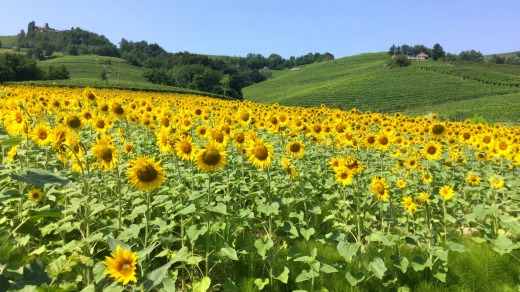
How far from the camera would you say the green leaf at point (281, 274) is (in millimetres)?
3777

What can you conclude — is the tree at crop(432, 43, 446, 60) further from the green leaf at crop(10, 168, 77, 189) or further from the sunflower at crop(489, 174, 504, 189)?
the green leaf at crop(10, 168, 77, 189)

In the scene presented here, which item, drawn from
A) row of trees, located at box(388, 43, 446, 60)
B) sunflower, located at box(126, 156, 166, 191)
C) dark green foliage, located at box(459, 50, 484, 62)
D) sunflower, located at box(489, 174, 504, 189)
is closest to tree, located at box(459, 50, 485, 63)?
dark green foliage, located at box(459, 50, 484, 62)

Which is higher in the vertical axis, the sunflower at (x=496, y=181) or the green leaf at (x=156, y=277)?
the green leaf at (x=156, y=277)

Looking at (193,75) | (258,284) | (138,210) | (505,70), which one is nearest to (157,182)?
(138,210)

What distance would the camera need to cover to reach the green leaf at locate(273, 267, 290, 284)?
378 cm

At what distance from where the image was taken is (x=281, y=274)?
3.85m

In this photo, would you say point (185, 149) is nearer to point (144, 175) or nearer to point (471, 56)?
point (144, 175)

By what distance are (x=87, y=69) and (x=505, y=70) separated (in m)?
131

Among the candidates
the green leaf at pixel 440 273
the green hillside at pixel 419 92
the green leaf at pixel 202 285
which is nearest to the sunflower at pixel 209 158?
the green leaf at pixel 202 285

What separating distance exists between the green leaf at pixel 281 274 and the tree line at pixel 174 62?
64640 mm

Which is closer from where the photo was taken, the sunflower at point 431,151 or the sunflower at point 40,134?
the sunflower at point 40,134

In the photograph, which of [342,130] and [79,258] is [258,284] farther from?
[342,130]

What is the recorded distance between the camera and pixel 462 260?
468 centimetres

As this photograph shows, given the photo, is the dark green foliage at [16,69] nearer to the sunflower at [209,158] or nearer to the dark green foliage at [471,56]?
the sunflower at [209,158]
